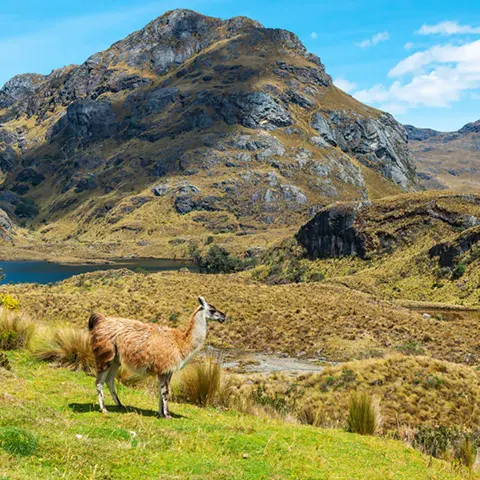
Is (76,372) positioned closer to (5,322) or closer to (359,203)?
(5,322)

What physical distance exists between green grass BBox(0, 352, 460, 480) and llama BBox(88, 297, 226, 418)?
0.85m

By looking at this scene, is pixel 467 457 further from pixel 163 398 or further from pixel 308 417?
pixel 163 398

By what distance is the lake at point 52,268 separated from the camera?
136250mm

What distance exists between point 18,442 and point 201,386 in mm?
7479

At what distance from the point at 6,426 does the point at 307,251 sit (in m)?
107

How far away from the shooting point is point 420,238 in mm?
90688

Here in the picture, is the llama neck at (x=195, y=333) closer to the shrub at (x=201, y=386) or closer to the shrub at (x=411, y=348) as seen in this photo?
the shrub at (x=201, y=386)

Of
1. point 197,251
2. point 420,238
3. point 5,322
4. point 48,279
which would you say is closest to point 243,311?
point 5,322

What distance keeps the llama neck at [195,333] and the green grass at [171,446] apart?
165 cm

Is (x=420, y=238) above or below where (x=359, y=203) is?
below

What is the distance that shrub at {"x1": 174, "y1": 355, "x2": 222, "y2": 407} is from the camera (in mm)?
14188

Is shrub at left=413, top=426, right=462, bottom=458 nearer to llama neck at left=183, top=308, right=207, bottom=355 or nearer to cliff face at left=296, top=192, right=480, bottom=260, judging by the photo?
llama neck at left=183, top=308, right=207, bottom=355

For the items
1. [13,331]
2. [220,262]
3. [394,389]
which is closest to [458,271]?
[394,389]

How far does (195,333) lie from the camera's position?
11445 mm
